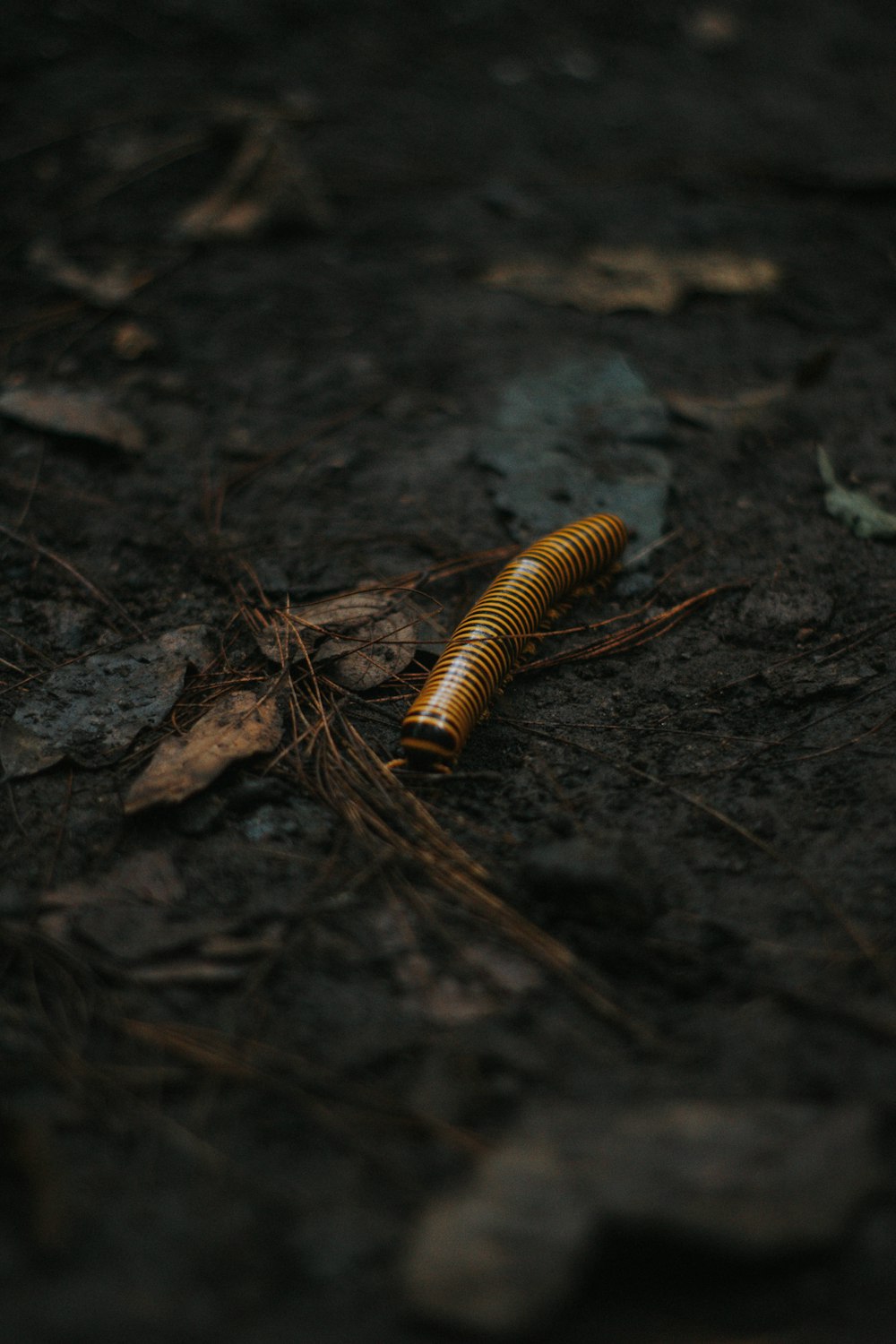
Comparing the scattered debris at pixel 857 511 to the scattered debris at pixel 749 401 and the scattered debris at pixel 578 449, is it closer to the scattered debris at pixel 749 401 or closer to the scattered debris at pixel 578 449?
the scattered debris at pixel 749 401

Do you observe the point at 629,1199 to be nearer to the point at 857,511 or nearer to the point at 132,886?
the point at 132,886

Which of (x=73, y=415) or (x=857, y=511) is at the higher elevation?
(x=73, y=415)

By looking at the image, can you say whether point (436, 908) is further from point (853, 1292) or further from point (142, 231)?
point (142, 231)

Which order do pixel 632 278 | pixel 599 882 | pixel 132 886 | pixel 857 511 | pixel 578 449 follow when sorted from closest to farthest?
pixel 599 882
pixel 132 886
pixel 857 511
pixel 578 449
pixel 632 278

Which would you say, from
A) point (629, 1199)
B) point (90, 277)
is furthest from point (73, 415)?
point (629, 1199)

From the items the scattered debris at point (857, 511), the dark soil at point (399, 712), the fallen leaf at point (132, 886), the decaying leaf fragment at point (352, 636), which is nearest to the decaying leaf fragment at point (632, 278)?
the dark soil at point (399, 712)

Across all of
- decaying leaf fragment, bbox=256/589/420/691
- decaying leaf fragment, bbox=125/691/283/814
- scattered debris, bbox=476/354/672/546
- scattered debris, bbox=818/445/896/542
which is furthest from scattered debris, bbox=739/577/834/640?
decaying leaf fragment, bbox=125/691/283/814
